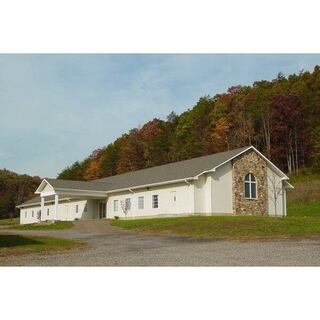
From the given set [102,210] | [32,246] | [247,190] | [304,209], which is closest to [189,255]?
[32,246]

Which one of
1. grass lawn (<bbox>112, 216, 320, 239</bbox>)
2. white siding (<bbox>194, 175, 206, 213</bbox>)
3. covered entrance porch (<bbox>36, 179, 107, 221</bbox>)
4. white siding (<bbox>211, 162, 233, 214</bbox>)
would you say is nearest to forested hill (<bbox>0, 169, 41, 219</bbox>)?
covered entrance porch (<bbox>36, 179, 107, 221</bbox>)

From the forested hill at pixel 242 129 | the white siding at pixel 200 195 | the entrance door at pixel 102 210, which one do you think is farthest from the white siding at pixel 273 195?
the forested hill at pixel 242 129

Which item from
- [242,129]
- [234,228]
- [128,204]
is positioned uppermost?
[242,129]

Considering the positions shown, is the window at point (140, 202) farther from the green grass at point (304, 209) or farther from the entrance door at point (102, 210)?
the green grass at point (304, 209)

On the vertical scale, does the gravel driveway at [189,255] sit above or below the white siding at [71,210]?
below

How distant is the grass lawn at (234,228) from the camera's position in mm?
21203

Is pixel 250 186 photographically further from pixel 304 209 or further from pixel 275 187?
pixel 304 209

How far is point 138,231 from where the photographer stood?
1057 inches

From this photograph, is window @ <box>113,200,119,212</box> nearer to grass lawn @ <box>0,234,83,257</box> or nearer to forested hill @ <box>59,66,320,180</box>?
grass lawn @ <box>0,234,83,257</box>

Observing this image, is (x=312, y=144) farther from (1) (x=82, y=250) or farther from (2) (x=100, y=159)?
(1) (x=82, y=250)

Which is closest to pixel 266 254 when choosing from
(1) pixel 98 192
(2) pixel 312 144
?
(1) pixel 98 192

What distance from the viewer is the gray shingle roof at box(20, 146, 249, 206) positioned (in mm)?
33250

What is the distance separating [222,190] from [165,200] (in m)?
4.03

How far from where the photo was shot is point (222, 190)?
3272 centimetres
